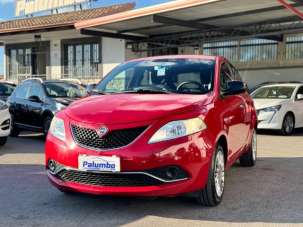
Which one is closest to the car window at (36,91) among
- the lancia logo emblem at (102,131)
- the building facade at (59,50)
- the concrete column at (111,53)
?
the lancia logo emblem at (102,131)

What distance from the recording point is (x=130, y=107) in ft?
17.7

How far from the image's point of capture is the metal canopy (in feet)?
55.1

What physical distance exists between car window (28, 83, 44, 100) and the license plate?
7.51 metres

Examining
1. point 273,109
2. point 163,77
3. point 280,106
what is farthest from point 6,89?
point 163,77

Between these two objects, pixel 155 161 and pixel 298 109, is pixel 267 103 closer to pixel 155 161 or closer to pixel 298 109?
pixel 298 109

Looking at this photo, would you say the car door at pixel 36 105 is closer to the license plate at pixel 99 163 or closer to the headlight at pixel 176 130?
the license plate at pixel 99 163

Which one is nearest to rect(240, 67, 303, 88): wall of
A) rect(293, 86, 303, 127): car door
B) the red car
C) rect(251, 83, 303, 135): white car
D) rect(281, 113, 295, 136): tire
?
rect(251, 83, 303, 135): white car

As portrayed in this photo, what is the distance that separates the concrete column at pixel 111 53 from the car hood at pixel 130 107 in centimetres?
1902

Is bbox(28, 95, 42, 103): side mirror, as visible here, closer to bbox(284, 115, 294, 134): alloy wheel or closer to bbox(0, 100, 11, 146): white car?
bbox(0, 100, 11, 146): white car

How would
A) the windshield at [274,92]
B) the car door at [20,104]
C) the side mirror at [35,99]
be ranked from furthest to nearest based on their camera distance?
1. the windshield at [274,92]
2. the car door at [20,104]
3. the side mirror at [35,99]

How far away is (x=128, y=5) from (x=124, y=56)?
4.56 m

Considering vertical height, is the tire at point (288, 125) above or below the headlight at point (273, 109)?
below

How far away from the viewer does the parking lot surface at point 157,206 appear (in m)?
5.20

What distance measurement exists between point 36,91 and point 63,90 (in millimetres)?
656
